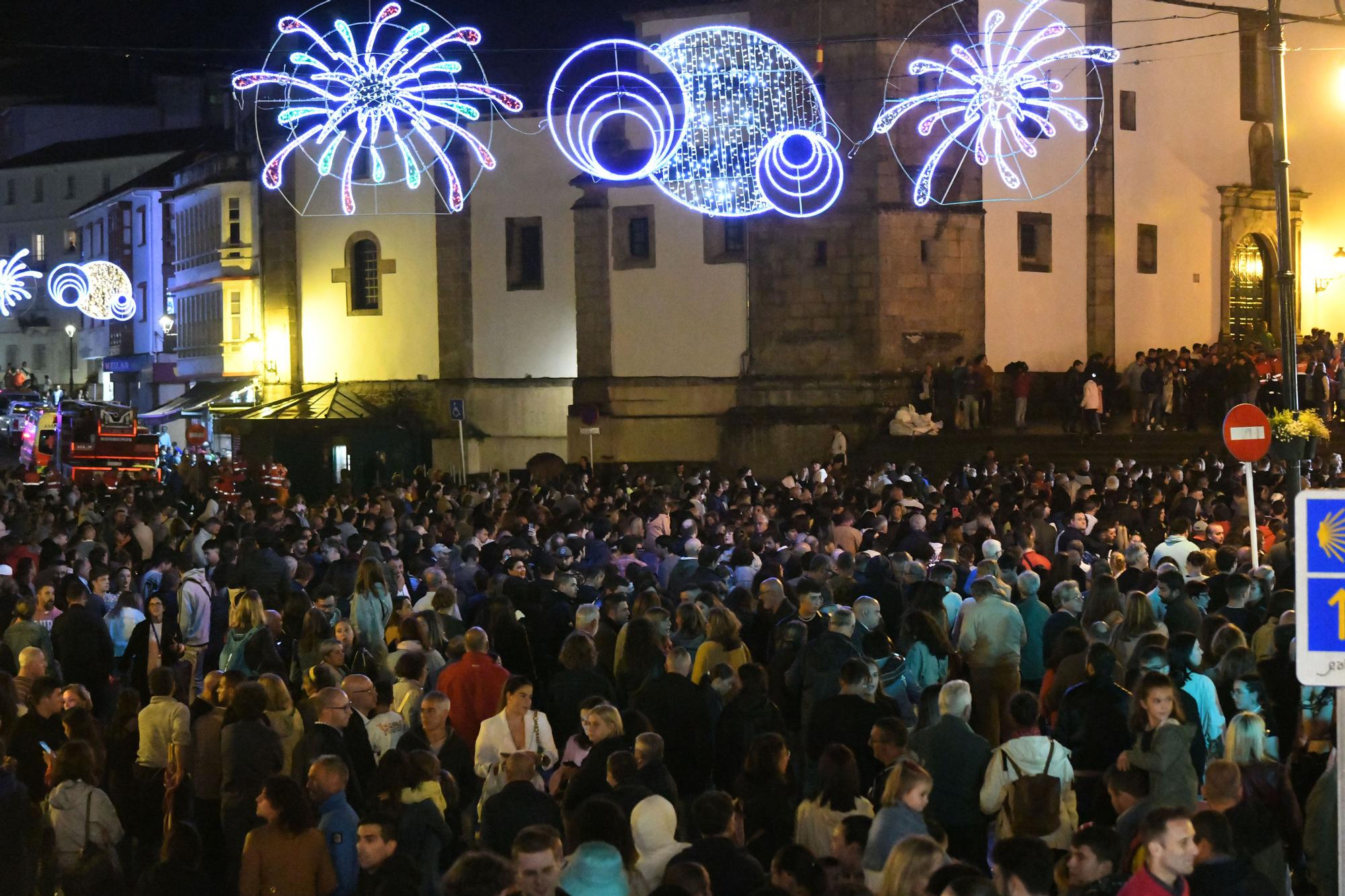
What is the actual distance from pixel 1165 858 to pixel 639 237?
33.0 metres

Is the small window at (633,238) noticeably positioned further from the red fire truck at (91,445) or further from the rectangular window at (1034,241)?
the red fire truck at (91,445)

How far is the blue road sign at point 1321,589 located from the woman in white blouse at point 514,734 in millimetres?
4970

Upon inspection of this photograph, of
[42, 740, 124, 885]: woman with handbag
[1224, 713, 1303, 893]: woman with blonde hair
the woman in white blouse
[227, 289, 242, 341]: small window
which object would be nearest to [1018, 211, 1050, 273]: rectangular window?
[227, 289, 242, 341]: small window

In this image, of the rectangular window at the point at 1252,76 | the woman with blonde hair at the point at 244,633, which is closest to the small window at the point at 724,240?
the rectangular window at the point at 1252,76

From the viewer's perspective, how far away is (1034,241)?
37688 mm

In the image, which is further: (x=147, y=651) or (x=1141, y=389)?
(x=1141, y=389)

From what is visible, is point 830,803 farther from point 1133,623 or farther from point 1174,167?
point 1174,167

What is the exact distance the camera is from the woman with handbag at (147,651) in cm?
1352

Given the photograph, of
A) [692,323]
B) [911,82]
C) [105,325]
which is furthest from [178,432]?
[911,82]

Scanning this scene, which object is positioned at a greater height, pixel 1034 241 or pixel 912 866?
pixel 1034 241

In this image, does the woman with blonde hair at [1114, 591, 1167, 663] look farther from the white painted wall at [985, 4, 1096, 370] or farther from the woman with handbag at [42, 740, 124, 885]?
the white painted wall at [985, 4, 1096, 370]

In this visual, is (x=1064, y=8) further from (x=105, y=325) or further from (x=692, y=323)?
Result: (x=105, y=325)

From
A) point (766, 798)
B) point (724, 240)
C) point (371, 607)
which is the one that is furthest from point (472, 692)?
point (724, 240)

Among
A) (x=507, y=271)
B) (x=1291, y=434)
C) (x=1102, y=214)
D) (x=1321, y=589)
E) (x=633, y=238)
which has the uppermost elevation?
(x=1102, y=214)
